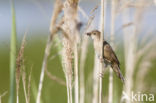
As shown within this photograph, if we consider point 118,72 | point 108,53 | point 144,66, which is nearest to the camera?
point 118,72

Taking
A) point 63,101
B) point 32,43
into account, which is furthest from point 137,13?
point 32,43

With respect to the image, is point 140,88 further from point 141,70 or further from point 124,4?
point 124,4

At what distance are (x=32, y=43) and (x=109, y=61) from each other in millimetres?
12073

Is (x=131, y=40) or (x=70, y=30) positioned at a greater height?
(x=131, y=40)

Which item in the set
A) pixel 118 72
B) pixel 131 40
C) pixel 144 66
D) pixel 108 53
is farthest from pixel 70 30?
pixel 144 66

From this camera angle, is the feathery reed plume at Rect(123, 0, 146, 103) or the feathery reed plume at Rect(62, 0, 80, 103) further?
the feathery reed plume at Rect(123, 0, 146, 103)

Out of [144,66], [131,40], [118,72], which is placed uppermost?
[131,40]

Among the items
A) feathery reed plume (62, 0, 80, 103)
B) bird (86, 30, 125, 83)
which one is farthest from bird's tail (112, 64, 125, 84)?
feathery reed plume (62, 0, 80, 103)

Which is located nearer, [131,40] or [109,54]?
[109,54]

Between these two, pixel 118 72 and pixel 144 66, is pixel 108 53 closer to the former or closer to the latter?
pixel 118 72

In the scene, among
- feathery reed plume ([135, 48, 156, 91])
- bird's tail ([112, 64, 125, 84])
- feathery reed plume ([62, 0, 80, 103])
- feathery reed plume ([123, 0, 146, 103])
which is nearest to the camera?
feathery reed plume ([62, 0, 80, 103])

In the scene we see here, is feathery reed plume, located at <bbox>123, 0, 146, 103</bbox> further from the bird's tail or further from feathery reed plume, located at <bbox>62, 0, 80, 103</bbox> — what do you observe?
feathery reed plume, located at <bbox>62, 0, 80, 103</bbox>

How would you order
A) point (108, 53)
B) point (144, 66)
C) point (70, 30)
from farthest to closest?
point (144, 66) → point (108, 53) → point (70, 30)

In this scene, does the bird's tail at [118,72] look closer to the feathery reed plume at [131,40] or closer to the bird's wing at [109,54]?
the bird's wing at [109,54]
